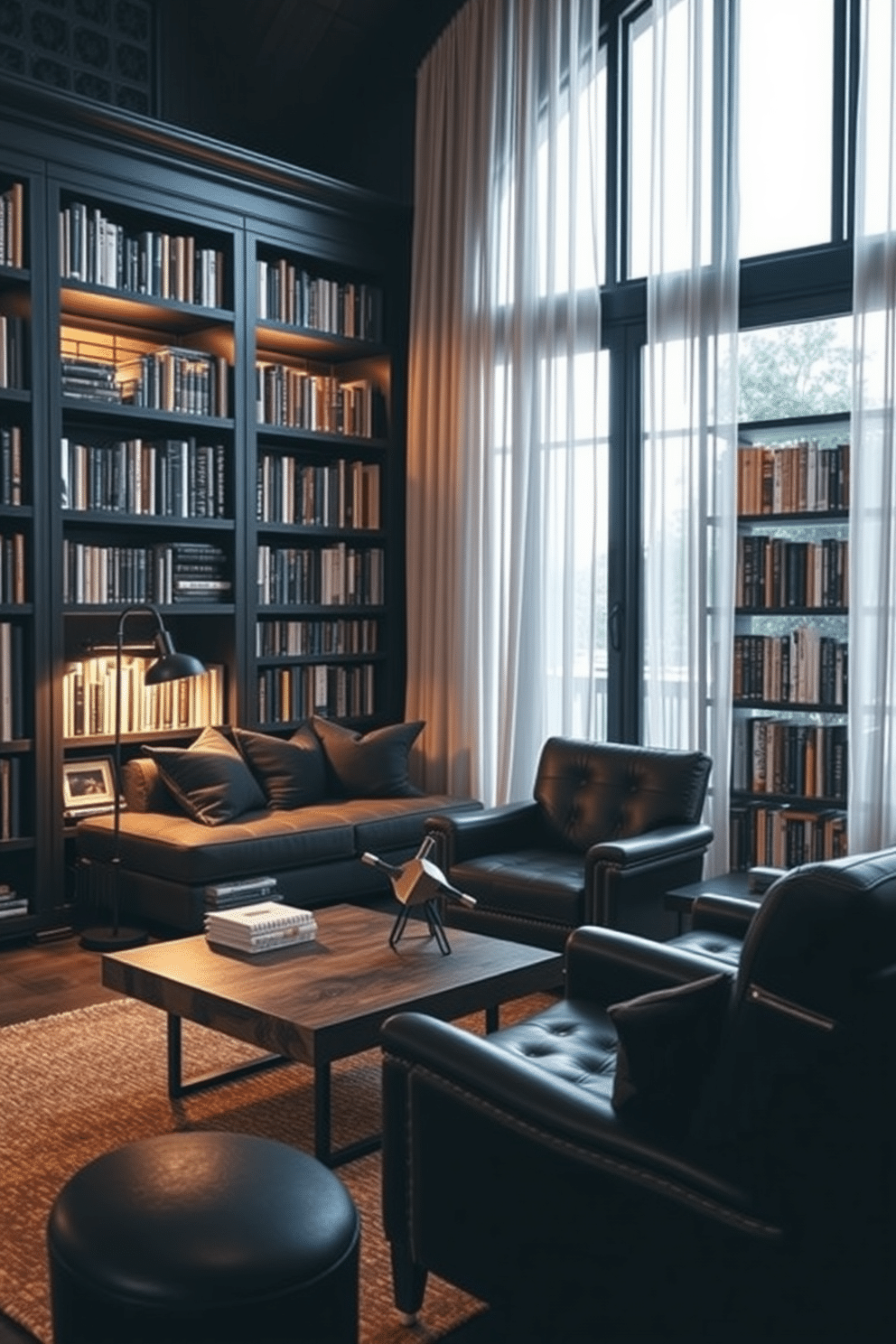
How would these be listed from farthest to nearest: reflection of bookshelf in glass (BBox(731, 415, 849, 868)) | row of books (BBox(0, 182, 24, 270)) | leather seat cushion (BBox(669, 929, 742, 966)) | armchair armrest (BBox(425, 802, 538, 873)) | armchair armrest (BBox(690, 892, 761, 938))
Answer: reflection of bookshelf in glass (BBox(731, 415, 849, 868)) < row of books (BBox(0, 182, 24, 270)) < armchair armrest (BBox(425, 802, 538, 873)) < armchair armrest (BBox(690, 892, 761, 938)) < leather seat cushion (BBox(669, 929, 742, 966))

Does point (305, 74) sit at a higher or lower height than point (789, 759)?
higher

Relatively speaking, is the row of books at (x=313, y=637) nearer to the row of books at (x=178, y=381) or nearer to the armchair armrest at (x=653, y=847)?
the row of books at (x=178, y=381)

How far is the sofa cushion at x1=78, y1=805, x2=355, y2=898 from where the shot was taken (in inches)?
195

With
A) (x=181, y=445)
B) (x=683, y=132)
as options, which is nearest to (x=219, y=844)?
(x=181, y=445)

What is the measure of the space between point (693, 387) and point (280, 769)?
230cm

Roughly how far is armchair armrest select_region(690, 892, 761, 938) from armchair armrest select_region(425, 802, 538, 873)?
1.15 metres

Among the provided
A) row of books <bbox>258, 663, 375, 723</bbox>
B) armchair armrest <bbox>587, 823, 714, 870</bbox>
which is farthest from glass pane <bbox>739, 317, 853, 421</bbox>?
row of books <bbox>258, 663, 375, 723</bbox>

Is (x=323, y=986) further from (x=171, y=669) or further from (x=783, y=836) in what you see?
(x=783, y=836)

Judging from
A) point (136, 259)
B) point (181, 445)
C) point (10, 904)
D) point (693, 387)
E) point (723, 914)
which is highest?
point (136, 259)

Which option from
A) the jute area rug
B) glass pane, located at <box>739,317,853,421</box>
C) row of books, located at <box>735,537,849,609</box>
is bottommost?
the jute area rug

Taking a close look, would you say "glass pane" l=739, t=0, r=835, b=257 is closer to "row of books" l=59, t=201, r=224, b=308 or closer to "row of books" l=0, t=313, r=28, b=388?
"row of books" l=59, t=201, r=224, b=308

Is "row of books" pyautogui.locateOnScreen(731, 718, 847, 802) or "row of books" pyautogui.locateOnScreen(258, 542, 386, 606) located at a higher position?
"row of books" pyautogui.locateOnScreen(258, 542, 386, 606)

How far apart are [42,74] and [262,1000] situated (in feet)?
14.1

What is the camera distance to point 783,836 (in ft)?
17.2
